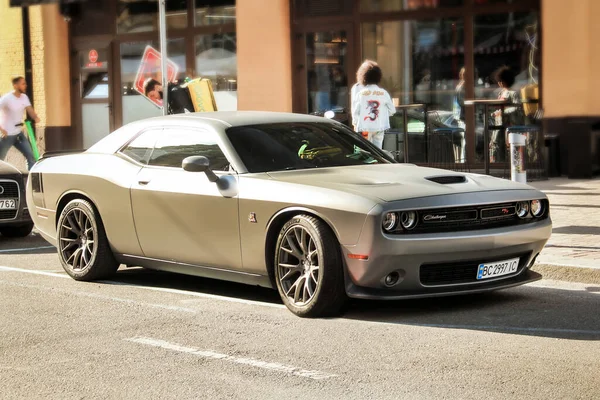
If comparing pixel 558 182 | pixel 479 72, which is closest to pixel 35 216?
pixel 558 182

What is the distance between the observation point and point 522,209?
801 cm

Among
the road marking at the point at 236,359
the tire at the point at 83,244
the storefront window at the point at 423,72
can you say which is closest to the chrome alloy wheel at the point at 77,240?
the tire at the point at 83,244

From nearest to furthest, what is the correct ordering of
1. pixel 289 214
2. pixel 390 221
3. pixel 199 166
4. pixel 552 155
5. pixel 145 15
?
1. pixel 390 221
2. pixel 289 214
3. pixel 199 166
4. pixel 552 155
5. pixel 145 15

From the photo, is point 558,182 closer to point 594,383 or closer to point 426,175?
point 426,175

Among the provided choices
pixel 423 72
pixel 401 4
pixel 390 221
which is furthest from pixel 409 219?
pixel 401 4

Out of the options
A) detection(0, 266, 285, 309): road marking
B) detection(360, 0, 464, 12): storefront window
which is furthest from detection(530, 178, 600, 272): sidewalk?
detection(360, 0, 464, 12): storefront window

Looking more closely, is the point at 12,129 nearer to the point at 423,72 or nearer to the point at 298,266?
the point at 423,72

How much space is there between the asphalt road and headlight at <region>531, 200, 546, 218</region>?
0.62m

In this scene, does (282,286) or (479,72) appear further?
(479,72)

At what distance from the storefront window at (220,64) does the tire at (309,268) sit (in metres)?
14.2

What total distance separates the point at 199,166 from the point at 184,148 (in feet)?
2.29

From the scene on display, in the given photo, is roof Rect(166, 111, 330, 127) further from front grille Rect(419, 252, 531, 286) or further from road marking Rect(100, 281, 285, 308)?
front grille Rect(419, 252, 531, 286)

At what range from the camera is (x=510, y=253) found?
7832mm

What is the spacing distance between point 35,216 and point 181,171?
217 cm
